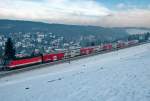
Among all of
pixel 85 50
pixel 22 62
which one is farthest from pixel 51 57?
pixel 85 50

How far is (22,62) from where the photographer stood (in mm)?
43969

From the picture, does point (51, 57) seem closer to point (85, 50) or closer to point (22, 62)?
point (22, 62)

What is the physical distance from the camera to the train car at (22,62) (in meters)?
41.2

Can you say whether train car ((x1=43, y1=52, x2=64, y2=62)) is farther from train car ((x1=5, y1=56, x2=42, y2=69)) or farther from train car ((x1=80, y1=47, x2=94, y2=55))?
train car ((x1=80, y1=47, x2=94, y2=55))

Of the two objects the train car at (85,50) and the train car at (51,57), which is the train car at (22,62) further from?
the train car at (85,50)

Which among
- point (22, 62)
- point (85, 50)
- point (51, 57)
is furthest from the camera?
point (85, 50)

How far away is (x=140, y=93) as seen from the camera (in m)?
12.5

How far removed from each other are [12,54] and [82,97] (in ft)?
158

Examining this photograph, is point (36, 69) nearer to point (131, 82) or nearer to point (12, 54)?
point (12, 54)

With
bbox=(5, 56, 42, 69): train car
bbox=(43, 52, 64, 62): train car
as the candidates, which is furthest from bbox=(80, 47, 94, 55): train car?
bbox=(5, 56, 42, 69): train car

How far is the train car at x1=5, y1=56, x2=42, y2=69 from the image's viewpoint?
135ft

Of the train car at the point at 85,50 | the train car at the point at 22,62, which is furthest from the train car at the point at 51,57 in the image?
the train car at the point at 85,50

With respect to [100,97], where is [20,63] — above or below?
below

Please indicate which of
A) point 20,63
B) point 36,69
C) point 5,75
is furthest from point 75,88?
point 20,63
